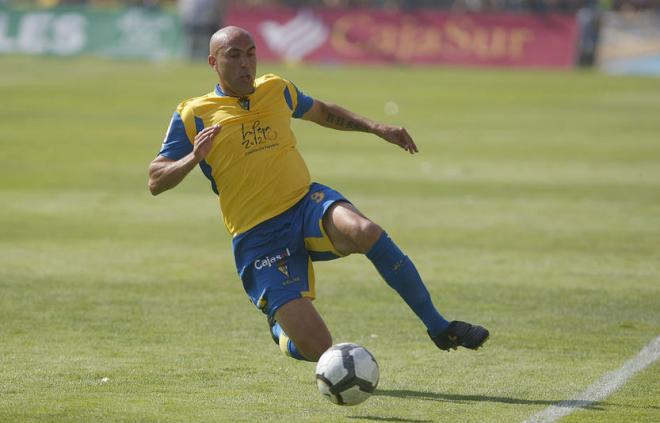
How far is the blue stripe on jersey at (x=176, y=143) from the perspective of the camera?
7.33 meters

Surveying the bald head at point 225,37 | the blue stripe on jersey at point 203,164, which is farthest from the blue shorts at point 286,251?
the bald head at point 225,37

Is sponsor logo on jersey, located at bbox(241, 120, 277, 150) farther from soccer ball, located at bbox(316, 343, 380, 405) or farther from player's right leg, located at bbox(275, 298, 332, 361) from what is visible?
soccer ball, located at bbox(316, 343, 380, 405)

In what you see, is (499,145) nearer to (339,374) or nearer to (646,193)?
(646,193)

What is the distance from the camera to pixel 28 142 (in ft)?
66.9

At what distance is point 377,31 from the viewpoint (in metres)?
35.8

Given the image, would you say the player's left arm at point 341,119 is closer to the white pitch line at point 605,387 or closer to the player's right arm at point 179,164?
the player's right arm at point 179,164

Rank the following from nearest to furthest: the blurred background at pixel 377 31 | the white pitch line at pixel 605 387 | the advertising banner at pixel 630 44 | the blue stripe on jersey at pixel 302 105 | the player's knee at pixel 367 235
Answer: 1. the white pitch line at pixel 605 387
2. the player's knee at pixel 367 235
3. the blue stripe on jersey at pixel 302 105
4. the advertising banner at pixel 630 44
5. the blurred background at pixel 377 31

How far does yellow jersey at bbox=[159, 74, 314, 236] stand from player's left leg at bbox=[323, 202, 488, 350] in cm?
46

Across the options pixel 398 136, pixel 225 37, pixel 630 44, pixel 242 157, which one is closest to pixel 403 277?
pixel 398 136

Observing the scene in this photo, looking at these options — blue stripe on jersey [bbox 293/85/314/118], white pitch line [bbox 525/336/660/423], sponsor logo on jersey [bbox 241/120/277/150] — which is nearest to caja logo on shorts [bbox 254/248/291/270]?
sponsor logo on jersey [bbox 241/120/277/150]

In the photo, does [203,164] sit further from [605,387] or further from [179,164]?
[605,387]

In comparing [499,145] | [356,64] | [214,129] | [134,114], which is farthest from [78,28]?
[214,129]

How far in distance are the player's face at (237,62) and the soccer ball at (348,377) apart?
1.85 m

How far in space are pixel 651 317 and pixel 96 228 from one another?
656cm
